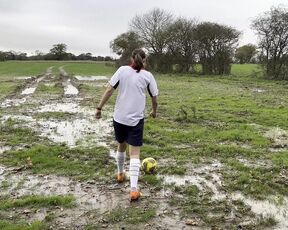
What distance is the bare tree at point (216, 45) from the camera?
44.6 m

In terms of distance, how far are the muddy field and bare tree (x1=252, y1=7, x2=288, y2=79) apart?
89.1 ft

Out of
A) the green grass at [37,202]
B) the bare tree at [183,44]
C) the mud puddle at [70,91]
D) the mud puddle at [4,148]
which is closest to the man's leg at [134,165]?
the green grass at [37,202]

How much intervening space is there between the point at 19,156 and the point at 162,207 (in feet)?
14.0

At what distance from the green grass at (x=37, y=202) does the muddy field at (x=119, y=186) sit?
2cm

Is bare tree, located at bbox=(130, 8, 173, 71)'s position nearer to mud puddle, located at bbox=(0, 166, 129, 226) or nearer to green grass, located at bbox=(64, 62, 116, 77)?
green grass, located at bbox=(64, 62, 116, 77)

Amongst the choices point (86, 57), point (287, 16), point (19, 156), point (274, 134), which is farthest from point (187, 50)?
point (86, 57)

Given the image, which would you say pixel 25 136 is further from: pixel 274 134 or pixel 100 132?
pixel 274 134

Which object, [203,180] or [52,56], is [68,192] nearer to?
[203,180]

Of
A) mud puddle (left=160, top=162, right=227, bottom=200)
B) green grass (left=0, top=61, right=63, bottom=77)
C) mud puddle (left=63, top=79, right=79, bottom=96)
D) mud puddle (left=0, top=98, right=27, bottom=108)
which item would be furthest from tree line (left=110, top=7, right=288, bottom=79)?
mud puddle (left=160, top=162, right=227, bottom=200)

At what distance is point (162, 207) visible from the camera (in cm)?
631

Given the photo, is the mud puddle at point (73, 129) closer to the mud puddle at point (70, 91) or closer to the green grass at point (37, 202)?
the green grass at point (37, 202)

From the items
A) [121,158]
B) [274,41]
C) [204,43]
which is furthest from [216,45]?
[121,158]

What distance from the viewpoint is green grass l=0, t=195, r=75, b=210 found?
636 centimetres

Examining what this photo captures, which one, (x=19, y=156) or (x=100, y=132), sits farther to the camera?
(x=100, y=132)
